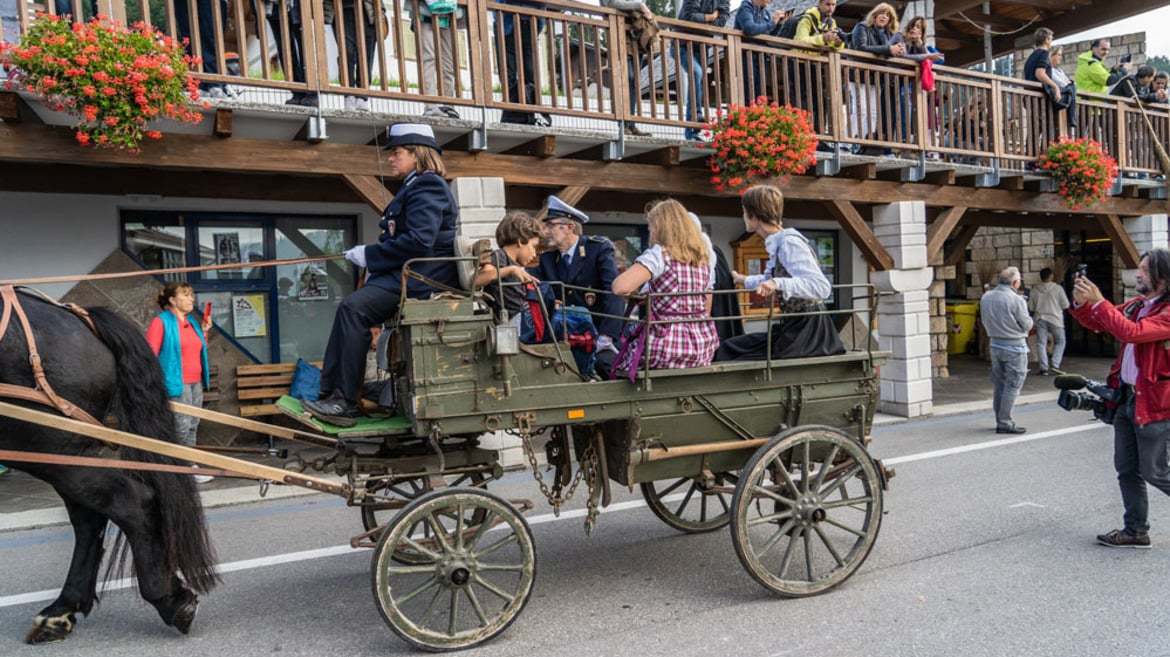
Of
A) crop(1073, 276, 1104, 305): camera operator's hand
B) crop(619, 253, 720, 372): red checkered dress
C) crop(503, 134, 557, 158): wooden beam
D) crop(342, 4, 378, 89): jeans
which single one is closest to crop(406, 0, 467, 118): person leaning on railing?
crop(342, 4, 378, 89): jeans

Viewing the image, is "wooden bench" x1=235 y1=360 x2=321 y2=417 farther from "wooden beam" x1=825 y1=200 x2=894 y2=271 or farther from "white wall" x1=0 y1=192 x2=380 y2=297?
"wooden beam" x1=825 y1=200 x2=894 y2=271

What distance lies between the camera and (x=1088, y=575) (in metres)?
4.55

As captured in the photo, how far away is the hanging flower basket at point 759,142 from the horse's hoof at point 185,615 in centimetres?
658

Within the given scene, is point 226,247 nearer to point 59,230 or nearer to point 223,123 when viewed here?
point 59,230

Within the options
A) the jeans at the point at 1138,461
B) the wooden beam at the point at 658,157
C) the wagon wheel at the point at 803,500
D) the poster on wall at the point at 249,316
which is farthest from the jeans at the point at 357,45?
the jeans at the point at 1138,461

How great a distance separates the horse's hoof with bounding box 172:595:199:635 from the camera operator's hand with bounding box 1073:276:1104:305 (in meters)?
4.88

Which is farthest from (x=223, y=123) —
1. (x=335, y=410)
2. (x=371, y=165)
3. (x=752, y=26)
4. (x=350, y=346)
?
(x=752, y=26)

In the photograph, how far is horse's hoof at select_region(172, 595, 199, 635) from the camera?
393 cm

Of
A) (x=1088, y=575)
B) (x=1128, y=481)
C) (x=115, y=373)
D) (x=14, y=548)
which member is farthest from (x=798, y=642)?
(x=14, y=548)

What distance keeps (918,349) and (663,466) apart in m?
7.51

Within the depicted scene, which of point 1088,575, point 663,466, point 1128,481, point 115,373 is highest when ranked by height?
point 115,373

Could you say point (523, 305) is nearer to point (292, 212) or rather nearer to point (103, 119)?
point (103, 119)

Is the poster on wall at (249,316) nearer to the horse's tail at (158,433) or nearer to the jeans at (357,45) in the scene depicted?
the jeans at (357,45)

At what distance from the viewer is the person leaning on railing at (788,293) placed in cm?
447
